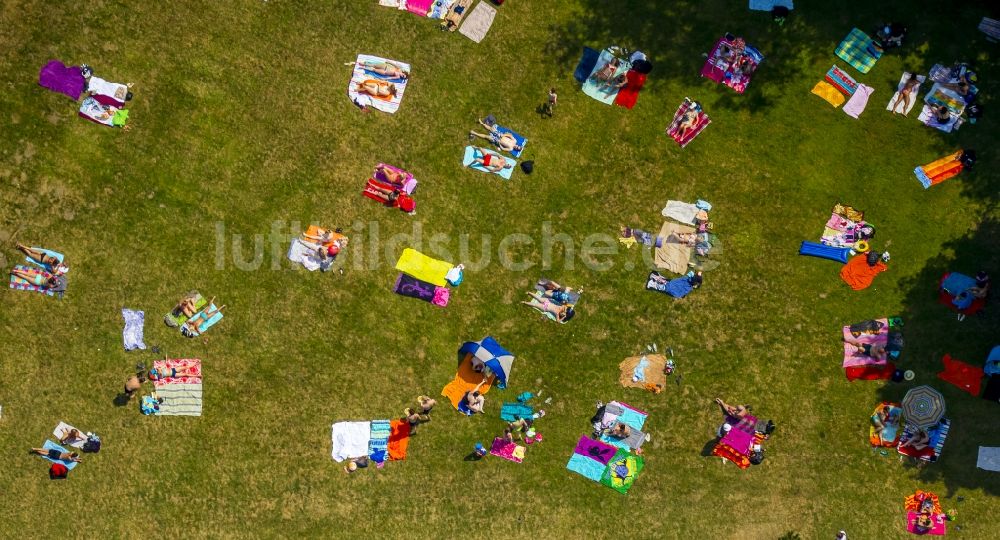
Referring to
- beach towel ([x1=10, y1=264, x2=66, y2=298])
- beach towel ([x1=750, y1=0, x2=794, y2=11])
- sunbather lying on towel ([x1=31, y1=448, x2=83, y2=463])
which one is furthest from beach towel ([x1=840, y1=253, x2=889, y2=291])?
sunbather lying on towel ([x1=31, y1=448, x2=83, y2=463])

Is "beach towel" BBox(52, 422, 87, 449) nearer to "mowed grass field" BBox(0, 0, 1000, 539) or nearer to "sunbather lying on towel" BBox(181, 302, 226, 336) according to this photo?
"mowed grass field" BBox(0, 0, 1000, 539)

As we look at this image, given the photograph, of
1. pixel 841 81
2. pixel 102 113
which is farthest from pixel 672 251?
pixel 102 113

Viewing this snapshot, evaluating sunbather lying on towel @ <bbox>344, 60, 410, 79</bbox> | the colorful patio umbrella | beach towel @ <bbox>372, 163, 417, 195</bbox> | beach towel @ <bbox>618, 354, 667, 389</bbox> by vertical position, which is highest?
sunbather lying on towel @ <bbox>344, 60, 410, 79</bbox>

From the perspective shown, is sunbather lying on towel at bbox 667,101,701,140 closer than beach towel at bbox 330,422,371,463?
No

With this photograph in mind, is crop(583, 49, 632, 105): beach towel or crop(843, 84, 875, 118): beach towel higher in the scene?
crop(843, 84, 875, 118): beach towel

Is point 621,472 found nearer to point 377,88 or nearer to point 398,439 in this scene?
point 398,439

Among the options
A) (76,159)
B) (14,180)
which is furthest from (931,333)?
(14,180)

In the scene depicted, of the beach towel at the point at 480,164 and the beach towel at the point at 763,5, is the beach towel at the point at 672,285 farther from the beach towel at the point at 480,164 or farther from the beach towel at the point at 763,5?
the beach towel at the point at 763,5
